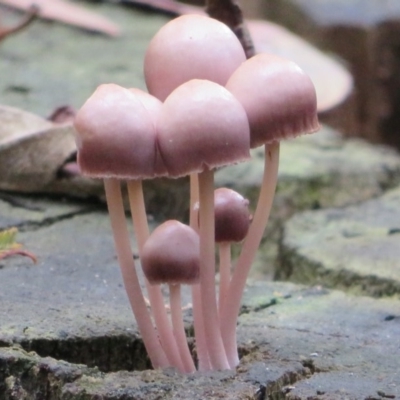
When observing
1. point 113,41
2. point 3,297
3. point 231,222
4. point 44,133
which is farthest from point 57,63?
point 231,222

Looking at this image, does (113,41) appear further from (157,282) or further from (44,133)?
(157,282)

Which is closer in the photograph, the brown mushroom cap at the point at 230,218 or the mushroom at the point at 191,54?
the mushroom at the point at 191,54

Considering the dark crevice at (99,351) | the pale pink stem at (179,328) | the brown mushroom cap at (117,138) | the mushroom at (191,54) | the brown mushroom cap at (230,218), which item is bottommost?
the dark crevice at (99,351)

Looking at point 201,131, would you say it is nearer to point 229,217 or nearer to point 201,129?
point 201,129

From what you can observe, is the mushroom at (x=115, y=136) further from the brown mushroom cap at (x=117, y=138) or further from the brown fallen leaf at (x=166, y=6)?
the brown fallen leaf at (x=166, y=6)

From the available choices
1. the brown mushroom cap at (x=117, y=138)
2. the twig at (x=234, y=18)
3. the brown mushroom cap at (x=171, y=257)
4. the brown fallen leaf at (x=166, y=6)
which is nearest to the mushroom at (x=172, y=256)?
the brown mushroom cap at (x=171, y=257)

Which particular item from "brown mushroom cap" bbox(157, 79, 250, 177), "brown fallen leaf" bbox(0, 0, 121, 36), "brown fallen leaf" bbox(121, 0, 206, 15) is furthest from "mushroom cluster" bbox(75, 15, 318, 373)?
"brown fallen leaf" bbox(121, 0, 206, 15)

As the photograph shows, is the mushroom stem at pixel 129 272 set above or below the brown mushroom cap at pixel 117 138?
below
